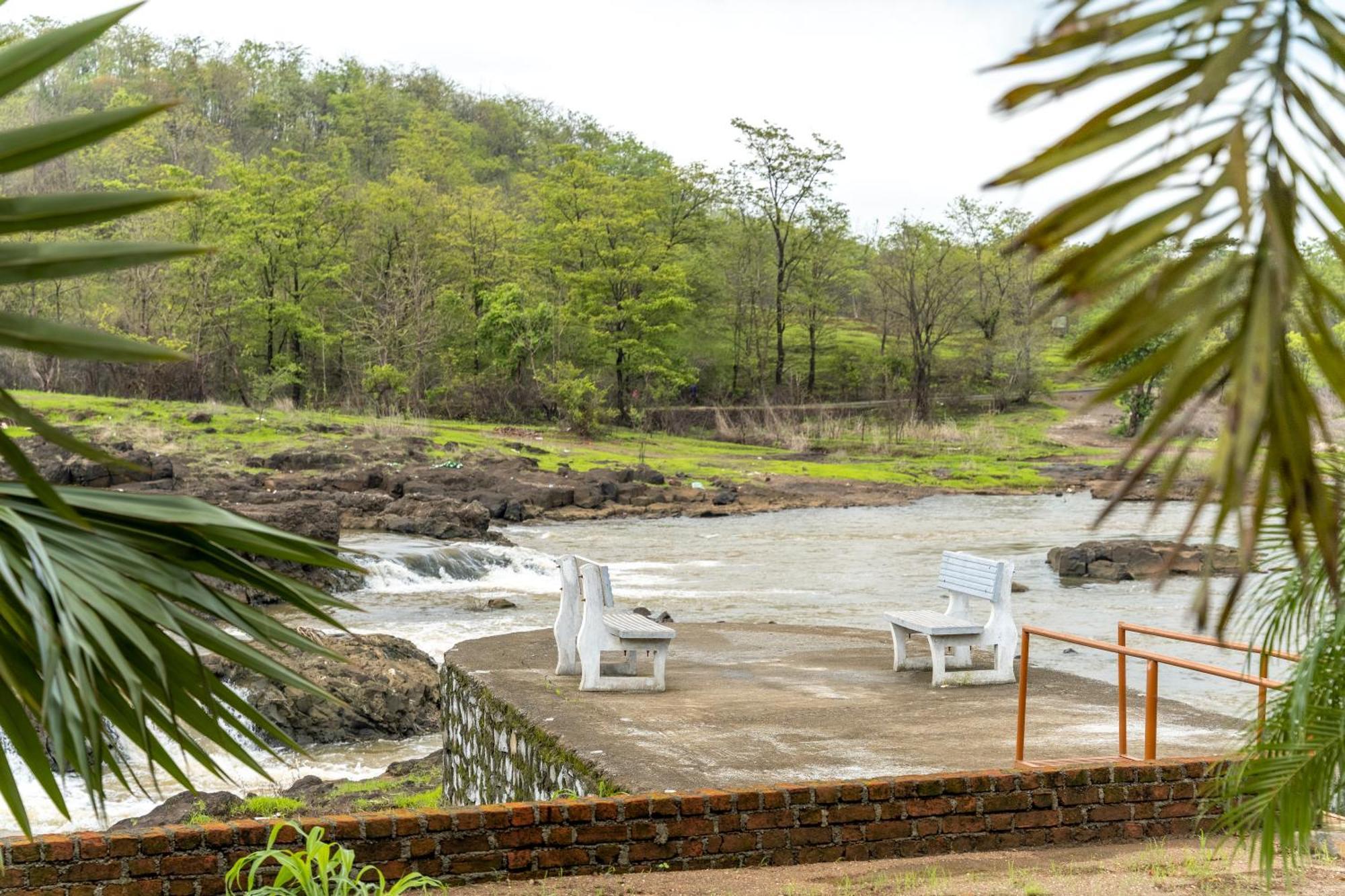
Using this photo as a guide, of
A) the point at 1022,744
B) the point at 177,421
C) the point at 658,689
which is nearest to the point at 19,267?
the point at 1022,744

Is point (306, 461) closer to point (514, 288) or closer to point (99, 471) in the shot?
point (99, 471)

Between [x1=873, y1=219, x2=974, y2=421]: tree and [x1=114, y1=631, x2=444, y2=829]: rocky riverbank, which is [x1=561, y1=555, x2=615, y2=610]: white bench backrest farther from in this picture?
[x1=873, y1=219, x2=974, y2=421]: tree

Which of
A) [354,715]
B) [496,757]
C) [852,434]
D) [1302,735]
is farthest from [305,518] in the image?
[852,434]

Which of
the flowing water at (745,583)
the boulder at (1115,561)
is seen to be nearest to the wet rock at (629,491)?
the flowing water at (745,583)

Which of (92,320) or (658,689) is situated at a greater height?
(92,320)

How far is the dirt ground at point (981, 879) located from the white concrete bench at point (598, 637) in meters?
3.44

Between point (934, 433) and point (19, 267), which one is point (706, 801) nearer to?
point (19, 267)

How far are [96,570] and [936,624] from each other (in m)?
8.07

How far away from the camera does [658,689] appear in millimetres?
9648

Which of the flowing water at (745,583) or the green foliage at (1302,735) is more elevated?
the green foliage at (1302,735)

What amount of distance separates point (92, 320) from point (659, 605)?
38.7 metres

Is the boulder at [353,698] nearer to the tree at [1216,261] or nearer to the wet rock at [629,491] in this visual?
the tree at [1216,261]

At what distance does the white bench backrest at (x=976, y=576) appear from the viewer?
974 cm

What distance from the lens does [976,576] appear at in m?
10.1
